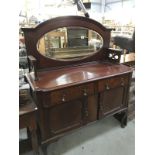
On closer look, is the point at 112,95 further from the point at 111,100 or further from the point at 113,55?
the point at 113,55

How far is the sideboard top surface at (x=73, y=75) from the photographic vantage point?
1.23 m

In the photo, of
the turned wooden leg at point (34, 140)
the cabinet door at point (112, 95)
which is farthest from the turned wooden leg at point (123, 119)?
the turned wooden leg at point (34, 140)

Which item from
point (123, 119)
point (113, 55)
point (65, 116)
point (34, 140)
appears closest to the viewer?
point (34, 140)

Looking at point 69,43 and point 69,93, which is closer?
point 69,93

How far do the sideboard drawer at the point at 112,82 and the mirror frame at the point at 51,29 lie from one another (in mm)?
402

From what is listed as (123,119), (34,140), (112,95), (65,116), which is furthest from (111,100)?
(34,140)

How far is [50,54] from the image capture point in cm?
154

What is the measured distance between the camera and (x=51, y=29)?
1445 millimetres

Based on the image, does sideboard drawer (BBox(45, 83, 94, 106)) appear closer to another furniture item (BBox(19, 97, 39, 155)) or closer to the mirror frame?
another furniture item (BBox(19, 97, 39, 155))

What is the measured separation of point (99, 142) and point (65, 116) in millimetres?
613

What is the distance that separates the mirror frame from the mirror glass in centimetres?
3

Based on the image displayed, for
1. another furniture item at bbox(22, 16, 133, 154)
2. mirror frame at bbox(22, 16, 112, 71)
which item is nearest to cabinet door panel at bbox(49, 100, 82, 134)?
another furniture item at bbox(22, 16, 133, 154)

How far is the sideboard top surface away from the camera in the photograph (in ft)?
4.03
